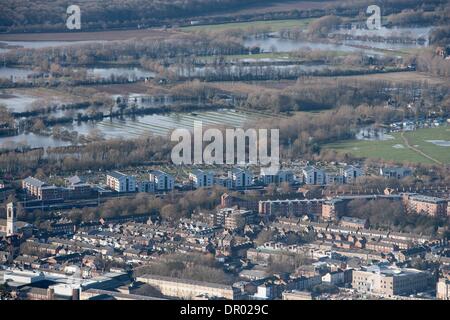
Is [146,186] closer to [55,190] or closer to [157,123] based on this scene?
[55,190]

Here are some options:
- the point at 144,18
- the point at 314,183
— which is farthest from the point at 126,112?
the point at 144,18

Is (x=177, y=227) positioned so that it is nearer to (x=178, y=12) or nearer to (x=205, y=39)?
(x=205, y=39)

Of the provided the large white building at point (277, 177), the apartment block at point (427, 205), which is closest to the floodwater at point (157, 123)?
the large white building at point (277, 177)

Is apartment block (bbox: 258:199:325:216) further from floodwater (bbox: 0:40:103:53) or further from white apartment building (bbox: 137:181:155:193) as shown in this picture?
floodwater (bbox: 0:40:103:53)
